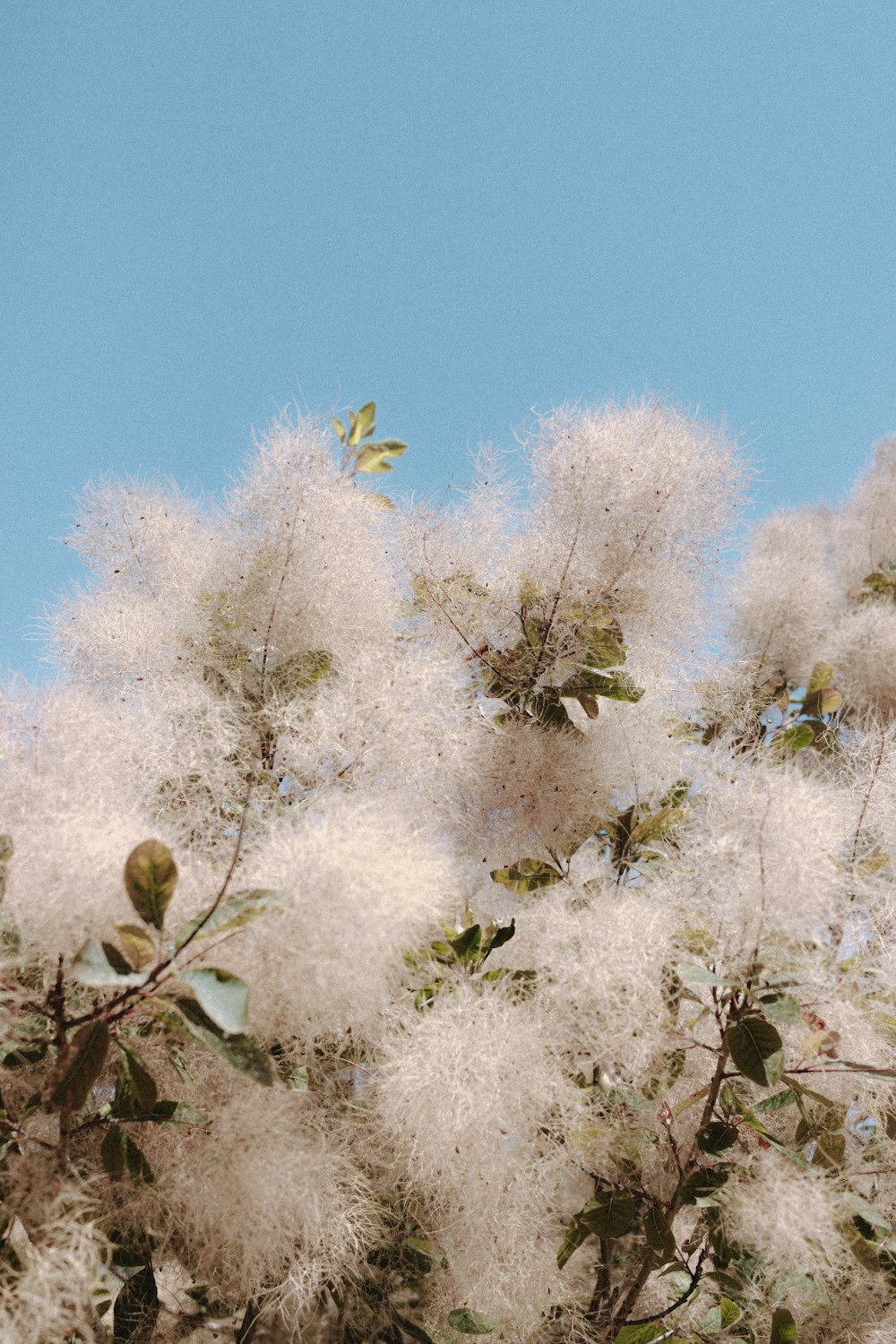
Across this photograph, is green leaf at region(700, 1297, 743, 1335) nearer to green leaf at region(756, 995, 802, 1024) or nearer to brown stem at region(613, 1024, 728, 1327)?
brown stem at region(613, 1024, 728, 1327)

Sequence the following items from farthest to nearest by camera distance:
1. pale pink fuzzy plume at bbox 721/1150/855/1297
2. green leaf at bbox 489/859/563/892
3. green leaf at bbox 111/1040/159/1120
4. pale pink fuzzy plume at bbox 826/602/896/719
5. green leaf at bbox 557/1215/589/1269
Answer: pale pink fuzzy plume at bbox 826/602/896/719 < green leaf at bbox 489/859/563/892 < green leaf at bbox 557/1215/589/1269 < pale pink fuzzy plume at bbox 721/1150/855/1297 < green leaf at bbox 111/1040/159/1120

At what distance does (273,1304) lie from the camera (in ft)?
6.15

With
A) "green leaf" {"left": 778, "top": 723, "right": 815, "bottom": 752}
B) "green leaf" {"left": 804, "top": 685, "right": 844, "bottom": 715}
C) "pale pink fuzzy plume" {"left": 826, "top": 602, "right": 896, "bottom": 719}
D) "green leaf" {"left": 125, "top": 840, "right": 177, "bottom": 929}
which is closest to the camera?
"green leaf" {"left": 125, "top": 840, "right": 177, "bottom": 929}

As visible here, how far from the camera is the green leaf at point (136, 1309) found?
6.36 feet

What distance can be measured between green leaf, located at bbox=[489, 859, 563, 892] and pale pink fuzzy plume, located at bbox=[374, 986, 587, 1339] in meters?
0.53

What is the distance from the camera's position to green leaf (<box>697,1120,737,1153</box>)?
1.92 metres

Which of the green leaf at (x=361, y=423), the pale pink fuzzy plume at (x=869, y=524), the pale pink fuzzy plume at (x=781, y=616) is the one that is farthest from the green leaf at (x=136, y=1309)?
the pale pink fuzzy plume at (x=869, y=524)

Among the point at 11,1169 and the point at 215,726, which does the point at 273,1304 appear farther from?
the point at 215,726

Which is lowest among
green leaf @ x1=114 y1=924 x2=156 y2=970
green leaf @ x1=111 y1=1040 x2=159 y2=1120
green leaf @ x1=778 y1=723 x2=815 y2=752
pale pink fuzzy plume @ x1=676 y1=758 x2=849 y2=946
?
green leaf @ x1=111 y1=1040 x2=159 y2=1120

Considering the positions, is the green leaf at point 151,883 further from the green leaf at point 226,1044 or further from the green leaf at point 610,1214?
the green leaf at point 610,1214

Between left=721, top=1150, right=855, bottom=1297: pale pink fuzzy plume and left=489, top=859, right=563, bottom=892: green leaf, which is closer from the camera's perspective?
left=721, top=1150, right=855, bottom=1297: pale pink fuzzy plume

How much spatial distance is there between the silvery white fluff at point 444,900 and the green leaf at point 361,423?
38 centimetres

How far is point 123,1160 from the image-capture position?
167cm

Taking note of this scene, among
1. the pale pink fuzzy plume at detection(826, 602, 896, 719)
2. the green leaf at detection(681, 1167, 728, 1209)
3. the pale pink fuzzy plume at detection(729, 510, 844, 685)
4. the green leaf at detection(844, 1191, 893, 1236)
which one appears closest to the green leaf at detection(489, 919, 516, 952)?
the green leaf at detection(681, 1167, 728, 1209)
